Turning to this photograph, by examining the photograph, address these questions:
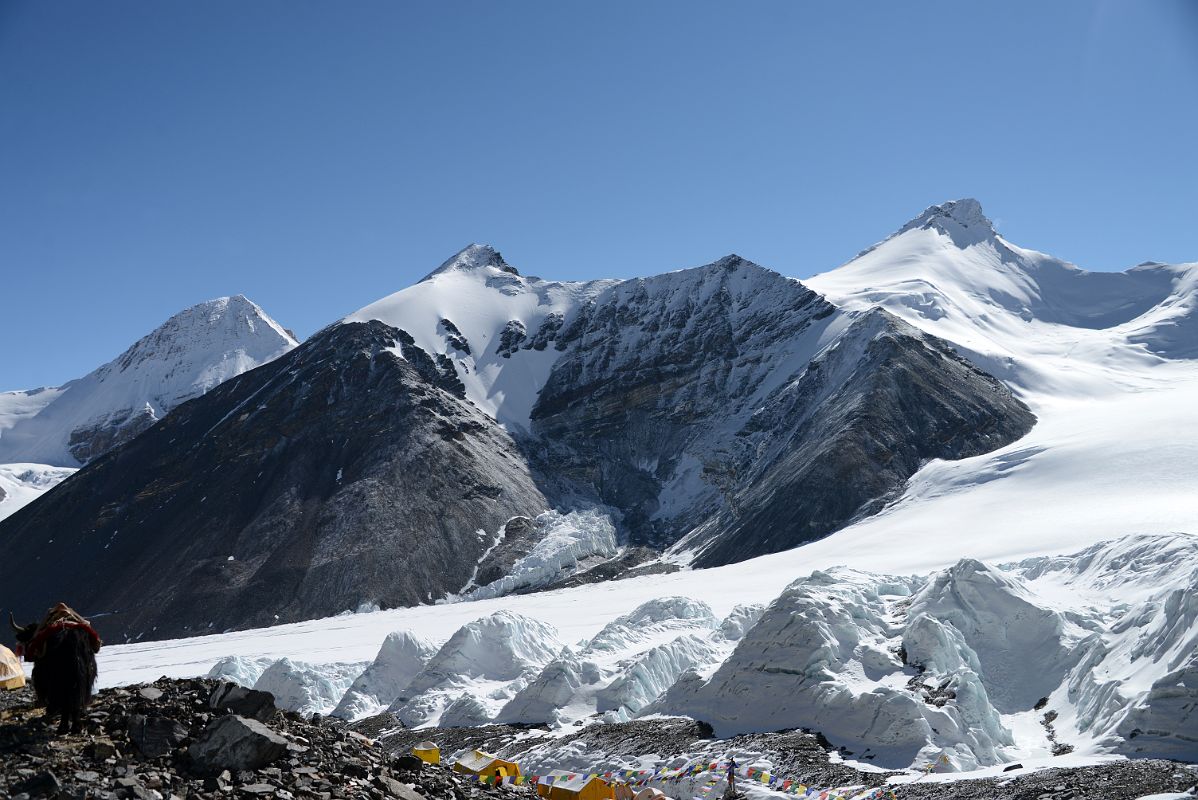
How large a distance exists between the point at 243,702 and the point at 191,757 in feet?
6.03

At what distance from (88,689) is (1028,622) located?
24499mm

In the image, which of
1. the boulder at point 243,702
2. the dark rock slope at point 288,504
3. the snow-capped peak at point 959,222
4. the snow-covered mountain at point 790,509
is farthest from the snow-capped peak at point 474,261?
the boulder at point 243,702

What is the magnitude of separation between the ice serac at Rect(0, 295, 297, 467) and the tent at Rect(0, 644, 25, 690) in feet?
493

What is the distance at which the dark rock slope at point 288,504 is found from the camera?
84.7 m

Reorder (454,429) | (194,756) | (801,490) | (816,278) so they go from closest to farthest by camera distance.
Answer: (194,756), (801,490), (454,429), (816,278)

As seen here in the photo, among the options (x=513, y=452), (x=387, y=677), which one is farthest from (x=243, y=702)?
(x=513, y=452)

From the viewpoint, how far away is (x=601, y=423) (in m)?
115

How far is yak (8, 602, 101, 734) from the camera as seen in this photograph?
11609 mm

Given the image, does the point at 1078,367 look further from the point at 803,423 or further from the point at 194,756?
the point at 194,756

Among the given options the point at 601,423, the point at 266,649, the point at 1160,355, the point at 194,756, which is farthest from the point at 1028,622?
the point at 1160,355

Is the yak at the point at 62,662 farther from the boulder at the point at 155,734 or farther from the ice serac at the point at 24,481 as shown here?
the ice serac at the point at 24,481

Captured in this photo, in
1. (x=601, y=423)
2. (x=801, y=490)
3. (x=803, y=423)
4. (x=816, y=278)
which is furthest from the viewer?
(x=816, y=278)

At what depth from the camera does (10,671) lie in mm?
15562

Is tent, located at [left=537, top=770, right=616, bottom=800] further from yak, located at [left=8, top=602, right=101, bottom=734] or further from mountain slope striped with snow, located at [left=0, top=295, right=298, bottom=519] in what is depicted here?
mountain slope striped with snow, located at [left=0, top=295, right=298, bottom=519]
